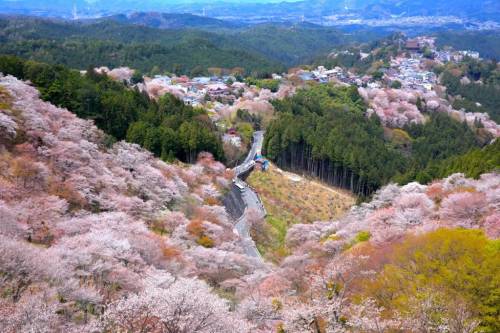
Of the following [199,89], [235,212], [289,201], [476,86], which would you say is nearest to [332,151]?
[289,201]

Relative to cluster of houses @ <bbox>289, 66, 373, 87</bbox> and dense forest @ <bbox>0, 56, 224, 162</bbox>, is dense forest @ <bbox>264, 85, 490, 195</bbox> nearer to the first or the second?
dense forest @ <bbox>0, 56, 224, 162</bbox>

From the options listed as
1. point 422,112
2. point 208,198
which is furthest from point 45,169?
point 422,112

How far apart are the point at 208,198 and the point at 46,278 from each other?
16.9 metres

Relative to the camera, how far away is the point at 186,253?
18016 millimetres

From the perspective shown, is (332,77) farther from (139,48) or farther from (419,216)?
(419,216)

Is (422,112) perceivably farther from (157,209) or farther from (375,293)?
(375,293)

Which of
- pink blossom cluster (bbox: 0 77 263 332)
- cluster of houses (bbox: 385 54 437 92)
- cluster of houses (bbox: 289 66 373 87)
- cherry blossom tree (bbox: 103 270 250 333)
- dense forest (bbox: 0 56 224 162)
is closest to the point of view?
cherry blossom tree (bbox: 103 270 250 333)

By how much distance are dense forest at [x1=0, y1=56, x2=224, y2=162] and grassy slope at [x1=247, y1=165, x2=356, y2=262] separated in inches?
189

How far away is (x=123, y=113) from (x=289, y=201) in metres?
13.9

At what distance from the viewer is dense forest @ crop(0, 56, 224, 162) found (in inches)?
1113

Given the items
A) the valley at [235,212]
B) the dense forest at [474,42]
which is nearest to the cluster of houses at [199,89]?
the valley at [235,212]

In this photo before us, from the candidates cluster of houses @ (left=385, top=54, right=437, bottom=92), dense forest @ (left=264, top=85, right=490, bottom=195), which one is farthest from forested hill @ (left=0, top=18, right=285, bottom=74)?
dense forest @ (left=264, top=85, right=490, bottom=195)

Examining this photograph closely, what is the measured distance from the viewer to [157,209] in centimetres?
2208

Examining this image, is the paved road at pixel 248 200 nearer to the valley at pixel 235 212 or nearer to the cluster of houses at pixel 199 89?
the valley at pixel 235 212
